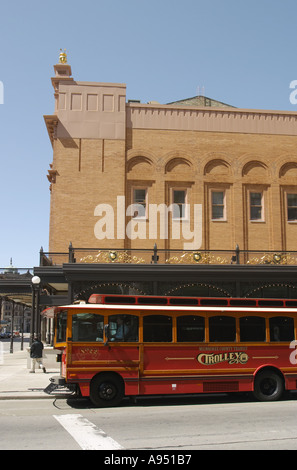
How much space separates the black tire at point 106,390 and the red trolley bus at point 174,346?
25 millimetres

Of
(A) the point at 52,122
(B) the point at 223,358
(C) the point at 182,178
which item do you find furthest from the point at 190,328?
(A) the point at 52,122

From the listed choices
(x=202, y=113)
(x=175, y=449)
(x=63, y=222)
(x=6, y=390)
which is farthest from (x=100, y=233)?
(x=175, y=449)

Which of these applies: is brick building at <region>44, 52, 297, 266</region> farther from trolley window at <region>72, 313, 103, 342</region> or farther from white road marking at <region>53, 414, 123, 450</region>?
white road marking at <region>53, 414, 123, 450</region>

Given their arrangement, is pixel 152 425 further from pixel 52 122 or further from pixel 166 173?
pixel 52 122

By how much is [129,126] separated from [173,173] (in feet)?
10.5

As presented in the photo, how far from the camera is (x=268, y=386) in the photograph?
14.9 m

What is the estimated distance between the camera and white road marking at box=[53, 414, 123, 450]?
8.51 metres

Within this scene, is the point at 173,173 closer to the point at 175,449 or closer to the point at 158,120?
the point at 158,120

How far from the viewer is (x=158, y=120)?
26.3 metres

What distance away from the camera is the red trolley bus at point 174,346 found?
13703 mm

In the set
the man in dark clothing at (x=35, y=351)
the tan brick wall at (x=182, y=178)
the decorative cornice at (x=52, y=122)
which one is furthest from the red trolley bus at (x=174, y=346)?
the decorative cornice at (x=52, y=122)

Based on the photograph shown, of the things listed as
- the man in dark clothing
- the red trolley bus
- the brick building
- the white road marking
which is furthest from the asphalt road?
the brick building

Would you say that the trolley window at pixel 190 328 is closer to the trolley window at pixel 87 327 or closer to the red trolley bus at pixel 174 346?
the red trolley bus at pixel 174 346

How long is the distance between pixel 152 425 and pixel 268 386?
555cm
